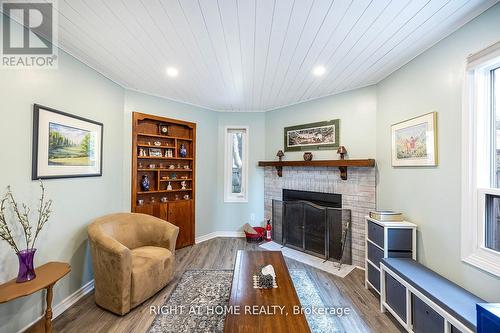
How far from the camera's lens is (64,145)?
6.75ft

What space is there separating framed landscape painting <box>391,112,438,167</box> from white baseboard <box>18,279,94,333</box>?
12.5 feet

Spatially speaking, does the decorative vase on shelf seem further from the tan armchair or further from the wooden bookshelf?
the tan armchair

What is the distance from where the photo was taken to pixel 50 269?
169 cm

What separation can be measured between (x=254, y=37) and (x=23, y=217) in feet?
8.01

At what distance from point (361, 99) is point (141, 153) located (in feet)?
11.2

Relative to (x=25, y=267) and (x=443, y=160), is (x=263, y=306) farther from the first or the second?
(x=443, y=160)

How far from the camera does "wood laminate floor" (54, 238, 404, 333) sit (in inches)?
70.8

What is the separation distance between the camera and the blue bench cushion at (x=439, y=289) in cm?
128

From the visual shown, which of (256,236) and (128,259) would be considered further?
(256,236)

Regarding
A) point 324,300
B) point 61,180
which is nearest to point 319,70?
point 324,300

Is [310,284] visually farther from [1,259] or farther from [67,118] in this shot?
[67,118]

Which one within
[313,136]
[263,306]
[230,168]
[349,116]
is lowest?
[263,306]

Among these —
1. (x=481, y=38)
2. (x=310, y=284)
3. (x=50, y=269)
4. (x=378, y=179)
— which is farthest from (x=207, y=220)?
(x=481, y=38)

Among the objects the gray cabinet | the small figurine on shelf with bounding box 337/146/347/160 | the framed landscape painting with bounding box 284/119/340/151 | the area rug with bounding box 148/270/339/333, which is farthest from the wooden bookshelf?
the gray cabinet
